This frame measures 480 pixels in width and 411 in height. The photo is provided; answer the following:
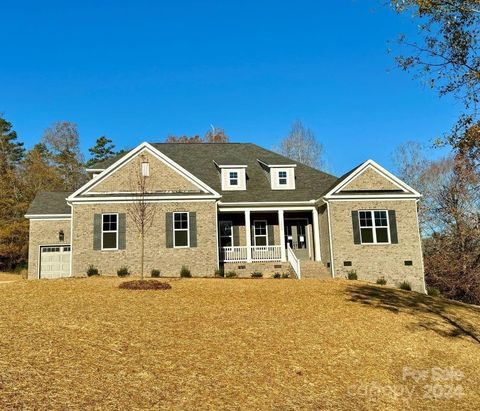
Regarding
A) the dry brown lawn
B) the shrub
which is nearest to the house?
the shrub

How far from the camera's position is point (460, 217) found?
29703 millimetres

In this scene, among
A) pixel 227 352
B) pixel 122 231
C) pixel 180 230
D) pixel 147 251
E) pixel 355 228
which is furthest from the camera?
pixel 355 228

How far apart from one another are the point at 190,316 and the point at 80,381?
4.56 metres

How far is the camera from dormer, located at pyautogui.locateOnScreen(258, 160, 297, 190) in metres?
24.7

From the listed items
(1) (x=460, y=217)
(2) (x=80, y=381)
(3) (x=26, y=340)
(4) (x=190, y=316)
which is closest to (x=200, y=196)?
(4) (x=190, y=316)

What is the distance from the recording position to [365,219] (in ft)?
71.1

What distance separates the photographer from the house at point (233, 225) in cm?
2042

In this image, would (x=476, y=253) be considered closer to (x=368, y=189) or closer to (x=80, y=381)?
A: (x=368, y=189)

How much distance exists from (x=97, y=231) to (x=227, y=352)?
13.8 meters

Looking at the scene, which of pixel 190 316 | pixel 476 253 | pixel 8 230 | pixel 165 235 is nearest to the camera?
pixel 190 316

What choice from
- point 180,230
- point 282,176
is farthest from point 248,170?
point 180,230

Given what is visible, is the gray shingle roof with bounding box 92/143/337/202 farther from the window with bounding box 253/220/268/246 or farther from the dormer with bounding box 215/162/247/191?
the window with bounding box 253/220/268/246

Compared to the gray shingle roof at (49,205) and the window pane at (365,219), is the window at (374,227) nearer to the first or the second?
the window pane at (365,219)

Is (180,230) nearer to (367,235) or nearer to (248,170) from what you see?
(248,170)
